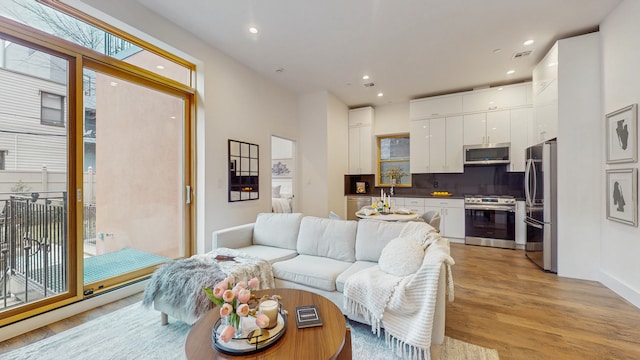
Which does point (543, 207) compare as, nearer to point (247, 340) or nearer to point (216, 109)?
point (247, 340)

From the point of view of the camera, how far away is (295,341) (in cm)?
122

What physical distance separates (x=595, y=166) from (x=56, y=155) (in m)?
5.91

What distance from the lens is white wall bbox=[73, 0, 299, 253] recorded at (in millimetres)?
2760

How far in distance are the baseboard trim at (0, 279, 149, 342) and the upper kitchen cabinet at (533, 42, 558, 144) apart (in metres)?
5.57

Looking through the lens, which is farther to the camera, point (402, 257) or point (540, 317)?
point (540, 317)

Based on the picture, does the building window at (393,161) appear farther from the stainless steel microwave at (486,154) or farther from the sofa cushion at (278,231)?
the sofa cushion at (278,231)

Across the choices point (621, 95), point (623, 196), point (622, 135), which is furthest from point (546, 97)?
point (623, 196)

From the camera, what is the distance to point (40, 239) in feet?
7.64

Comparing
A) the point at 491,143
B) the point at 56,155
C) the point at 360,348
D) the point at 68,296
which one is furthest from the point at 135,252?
the point at 491,143

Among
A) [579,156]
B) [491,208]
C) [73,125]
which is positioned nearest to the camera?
[73,125]

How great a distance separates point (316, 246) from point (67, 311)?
2.38 m

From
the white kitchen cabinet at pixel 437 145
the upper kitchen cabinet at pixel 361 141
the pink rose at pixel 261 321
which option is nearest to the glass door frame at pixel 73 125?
the pink rose at pixel 261 321

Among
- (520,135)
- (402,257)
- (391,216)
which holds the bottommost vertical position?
(402,257)

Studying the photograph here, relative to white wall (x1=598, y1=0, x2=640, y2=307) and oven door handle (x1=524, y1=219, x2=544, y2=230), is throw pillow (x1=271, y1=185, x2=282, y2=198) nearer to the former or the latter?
oven door handle (x1=524, y1=219, x2=544, y2=230)
